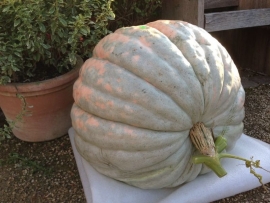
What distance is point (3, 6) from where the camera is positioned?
1.74 m

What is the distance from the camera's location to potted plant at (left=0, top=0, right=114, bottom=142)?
1.71m

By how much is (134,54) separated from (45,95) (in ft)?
2.58

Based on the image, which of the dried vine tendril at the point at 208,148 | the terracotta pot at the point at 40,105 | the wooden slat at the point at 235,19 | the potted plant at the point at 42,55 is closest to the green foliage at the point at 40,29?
the potted plant at the point at 42,55

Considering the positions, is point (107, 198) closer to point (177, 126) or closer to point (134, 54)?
point (177, 126)

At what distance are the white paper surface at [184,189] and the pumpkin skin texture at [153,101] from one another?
0.06 metres

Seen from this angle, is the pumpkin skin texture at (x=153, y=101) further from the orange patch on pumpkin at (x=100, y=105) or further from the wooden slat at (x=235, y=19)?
the wooden slat at (x=235, y=19)

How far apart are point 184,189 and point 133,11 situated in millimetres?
1562

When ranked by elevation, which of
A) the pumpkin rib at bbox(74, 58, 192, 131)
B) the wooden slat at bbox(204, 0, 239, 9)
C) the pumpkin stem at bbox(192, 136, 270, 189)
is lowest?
the pumpkin stem at bbox(192, 136, 270, 189)

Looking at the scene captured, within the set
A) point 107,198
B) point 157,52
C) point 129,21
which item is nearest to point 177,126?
point 157,52

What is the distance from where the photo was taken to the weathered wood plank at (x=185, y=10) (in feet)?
6.81

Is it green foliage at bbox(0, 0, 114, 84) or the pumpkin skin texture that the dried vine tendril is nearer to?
the pumpkin skin texture

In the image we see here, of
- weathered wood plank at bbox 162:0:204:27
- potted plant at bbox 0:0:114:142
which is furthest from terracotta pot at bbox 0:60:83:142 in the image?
weathered wood plank at bbox 162:0:204:27

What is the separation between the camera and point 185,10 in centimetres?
224

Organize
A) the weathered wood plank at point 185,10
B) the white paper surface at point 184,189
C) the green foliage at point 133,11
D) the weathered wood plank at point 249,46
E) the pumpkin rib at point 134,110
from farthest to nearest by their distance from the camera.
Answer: the weathered wood plank at point 249,46
the green foliage at point 133,11
the weathered wood plank at point 185,10
the white paper surface at point 184,189
the pumpkin rib at point 134,110
